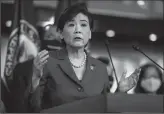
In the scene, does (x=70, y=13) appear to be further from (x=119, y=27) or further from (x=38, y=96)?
(x=119, y=27)

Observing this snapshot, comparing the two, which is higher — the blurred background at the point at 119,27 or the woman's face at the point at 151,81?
the blurred background at the point at 119,27

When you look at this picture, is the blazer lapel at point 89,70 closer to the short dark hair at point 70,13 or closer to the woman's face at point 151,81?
the short dark hair at point 70,13

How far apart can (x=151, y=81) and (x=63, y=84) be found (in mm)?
1231

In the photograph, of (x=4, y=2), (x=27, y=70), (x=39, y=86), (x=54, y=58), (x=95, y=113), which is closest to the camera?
(x=95, y=113)

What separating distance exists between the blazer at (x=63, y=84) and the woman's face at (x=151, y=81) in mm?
1030

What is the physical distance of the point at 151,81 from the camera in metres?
2.49

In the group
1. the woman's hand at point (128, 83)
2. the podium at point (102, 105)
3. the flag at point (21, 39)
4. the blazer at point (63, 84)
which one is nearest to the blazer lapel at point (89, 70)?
the blazer at point (63, 84)

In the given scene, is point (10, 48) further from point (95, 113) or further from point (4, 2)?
point (95, 113)

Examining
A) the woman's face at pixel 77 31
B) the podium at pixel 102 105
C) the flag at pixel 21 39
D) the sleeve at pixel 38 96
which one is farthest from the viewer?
the flag at pixel 21 39

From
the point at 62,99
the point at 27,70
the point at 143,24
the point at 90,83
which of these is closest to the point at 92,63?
the point at 90,83

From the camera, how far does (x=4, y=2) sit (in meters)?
2.50

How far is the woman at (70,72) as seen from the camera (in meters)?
1.38

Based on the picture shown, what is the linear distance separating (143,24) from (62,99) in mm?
1651

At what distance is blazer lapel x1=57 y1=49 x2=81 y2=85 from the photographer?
4.66 ft
